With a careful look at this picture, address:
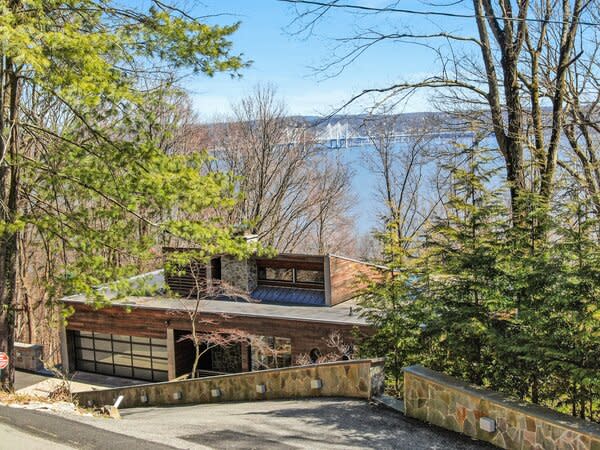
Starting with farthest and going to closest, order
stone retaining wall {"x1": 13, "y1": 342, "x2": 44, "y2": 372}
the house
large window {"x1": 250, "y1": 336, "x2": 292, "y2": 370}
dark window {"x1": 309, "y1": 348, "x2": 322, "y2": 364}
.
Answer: stone retaining wall {"x1": 13, "y1": 342, "x2": 44, "y2": 372}, the house, large window {"x1": 250, "y1": 336, "x2": 292, "y2": 370}, dark window {"x1": 309, "y1": 348, "x2": 322, "y2": 364}

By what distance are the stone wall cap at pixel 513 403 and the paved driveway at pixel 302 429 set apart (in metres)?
0.54

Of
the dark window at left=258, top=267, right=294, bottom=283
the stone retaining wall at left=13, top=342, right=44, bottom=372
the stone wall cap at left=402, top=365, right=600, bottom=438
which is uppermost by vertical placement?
the dark window at left=258, top=267, right=294, bottom=283

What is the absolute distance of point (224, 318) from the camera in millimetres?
17250

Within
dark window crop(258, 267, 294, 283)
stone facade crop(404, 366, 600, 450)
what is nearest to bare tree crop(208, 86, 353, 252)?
dark window crop(258, 267, 294, 283)

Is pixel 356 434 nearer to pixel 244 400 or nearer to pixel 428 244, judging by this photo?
pixel 428 244

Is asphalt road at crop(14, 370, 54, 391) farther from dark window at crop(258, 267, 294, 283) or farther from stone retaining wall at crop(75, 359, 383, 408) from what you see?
dark window at crop(258, 267, 294, 283)

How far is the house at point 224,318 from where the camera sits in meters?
16.9

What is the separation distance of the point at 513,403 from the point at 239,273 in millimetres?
13798

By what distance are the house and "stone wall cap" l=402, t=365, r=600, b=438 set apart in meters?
9.01

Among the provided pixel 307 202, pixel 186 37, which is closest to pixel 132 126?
pixel 186 37

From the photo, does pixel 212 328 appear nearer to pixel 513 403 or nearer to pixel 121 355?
pixel 121 355

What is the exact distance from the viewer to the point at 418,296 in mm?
8305

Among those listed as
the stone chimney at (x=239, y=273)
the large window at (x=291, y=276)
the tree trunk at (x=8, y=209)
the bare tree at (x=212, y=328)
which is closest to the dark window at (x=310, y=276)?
the large window at (x=291, y=276)

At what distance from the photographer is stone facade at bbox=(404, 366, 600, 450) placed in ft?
17.8
